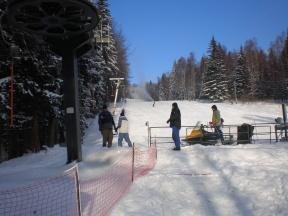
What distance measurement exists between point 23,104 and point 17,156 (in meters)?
2.13

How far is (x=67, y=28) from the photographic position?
44.9ft

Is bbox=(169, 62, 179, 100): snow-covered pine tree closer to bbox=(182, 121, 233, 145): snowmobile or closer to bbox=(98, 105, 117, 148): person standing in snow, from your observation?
bbox=(182, 121, 233, 145): snowmobile

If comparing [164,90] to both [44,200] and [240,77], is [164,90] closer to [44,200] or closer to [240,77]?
[240,77]

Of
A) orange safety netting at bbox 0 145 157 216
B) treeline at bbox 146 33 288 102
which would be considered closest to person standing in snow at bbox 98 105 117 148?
orange safety netting at bbox 0 145 157 216

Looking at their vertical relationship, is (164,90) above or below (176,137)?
above

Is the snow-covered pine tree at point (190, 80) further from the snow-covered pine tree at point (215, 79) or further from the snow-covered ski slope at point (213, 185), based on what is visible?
the snow-covered ski slope at point (213, 185)

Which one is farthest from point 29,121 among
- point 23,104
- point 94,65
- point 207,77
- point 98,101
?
point 207,77

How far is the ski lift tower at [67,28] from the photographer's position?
12047mm

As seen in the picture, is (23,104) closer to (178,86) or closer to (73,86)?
(73,86)

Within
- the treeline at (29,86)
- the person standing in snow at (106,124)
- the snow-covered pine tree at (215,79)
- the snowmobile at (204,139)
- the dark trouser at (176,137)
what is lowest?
the snowmobile at (204,139)

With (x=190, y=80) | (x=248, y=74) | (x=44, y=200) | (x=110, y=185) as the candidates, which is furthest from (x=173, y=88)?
(x=44, y=200)

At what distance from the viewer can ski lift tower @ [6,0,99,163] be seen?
12.0 m

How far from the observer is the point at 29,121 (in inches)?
776

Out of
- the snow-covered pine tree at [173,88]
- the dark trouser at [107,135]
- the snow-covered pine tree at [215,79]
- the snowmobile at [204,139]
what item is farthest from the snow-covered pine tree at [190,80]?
the dark trouser at [107,135]
